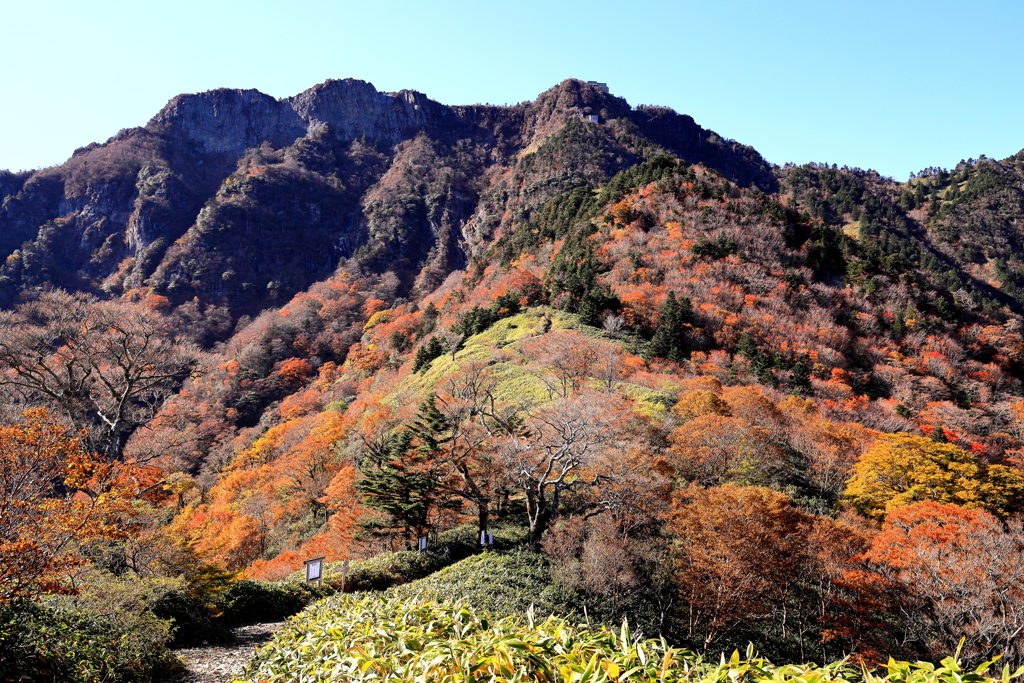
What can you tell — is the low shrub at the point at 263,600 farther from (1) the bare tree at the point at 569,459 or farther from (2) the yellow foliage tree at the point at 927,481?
(2) the yellow foliage tree at the point at 927,481

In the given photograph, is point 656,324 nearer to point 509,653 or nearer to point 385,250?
point 509,653

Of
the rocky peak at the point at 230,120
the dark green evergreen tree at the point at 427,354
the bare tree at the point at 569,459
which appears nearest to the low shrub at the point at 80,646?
the bare tree at the point at 569,459

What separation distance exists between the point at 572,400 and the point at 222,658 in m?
19.4

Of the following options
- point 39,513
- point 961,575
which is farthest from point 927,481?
point 39,513

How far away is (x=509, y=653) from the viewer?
279cm

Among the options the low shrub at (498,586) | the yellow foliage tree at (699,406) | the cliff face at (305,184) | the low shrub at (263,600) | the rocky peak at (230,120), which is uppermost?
the rocky peak at (230,120)

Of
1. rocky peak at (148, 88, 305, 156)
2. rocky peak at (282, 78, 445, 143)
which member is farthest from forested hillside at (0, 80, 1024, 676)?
rocky peak at (282, 78, 445, 143)

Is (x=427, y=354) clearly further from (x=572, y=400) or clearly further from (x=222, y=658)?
(x=222, y=658)

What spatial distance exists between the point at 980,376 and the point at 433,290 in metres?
96.2

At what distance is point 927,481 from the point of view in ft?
73.7

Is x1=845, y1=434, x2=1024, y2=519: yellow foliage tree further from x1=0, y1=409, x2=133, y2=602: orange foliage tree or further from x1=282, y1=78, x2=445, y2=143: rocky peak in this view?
x1=282, y1=78, x2=445, y2=143: rocky peak

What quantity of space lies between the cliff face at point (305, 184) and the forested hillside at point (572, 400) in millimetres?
1405

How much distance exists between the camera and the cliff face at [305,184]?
119438mm

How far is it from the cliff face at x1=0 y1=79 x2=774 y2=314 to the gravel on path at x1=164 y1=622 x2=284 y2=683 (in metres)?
113
